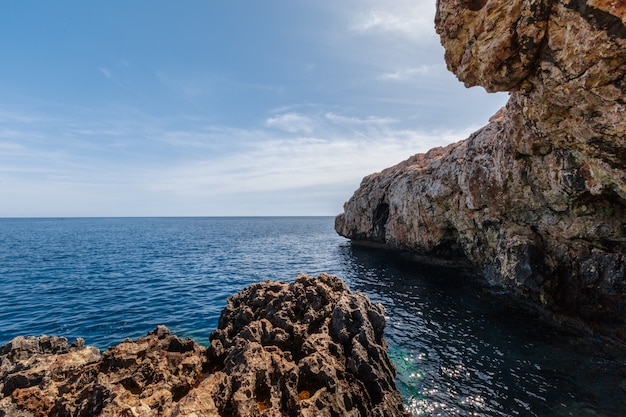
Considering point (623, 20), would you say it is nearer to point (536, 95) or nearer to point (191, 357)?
point (536, 95)

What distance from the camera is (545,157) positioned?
22.5 meters

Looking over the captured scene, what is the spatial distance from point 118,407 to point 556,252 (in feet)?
105

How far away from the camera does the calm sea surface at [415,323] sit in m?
14.5

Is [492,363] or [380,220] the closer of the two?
[492,363]

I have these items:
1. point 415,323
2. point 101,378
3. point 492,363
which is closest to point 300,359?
point 101,378

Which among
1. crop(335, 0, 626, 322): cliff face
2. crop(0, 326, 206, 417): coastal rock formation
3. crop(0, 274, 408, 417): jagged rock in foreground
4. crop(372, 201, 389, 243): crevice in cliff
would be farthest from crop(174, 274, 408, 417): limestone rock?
crop(372, 201, 389, 243): crevice in cliff

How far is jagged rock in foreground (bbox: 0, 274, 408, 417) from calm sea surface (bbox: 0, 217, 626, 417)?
12.3ft

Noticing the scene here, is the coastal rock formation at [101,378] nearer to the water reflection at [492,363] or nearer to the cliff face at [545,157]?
the water reflection at [492,363]

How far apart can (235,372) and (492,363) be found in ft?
50.0

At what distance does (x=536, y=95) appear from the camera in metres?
16.6

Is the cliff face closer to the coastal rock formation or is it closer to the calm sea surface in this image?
the calm sea surface

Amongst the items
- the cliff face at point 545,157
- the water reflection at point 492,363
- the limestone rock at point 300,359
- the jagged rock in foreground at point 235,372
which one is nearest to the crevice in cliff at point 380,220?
the cliff face at point 545,157

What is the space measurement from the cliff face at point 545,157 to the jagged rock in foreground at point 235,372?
15230 millimetres

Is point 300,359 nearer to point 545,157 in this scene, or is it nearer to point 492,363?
point 492,363
